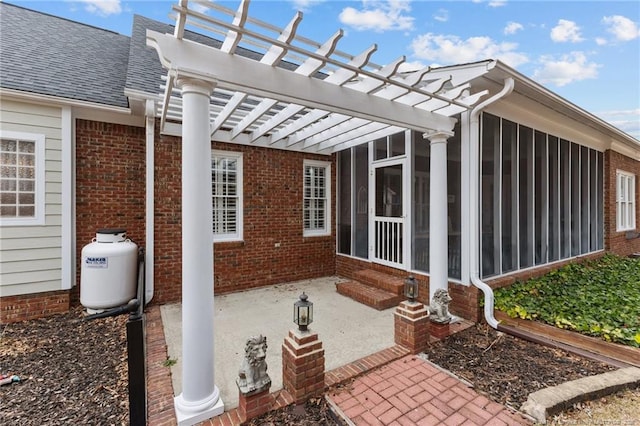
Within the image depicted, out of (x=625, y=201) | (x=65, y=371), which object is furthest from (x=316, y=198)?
(x=625, y=201)

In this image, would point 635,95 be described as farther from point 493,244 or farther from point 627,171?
point 493,244

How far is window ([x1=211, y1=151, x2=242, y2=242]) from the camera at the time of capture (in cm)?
582

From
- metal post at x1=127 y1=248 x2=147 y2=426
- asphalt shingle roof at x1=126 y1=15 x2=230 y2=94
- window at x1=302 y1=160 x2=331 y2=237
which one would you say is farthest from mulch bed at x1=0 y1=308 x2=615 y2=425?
window at x1=302 y1=160 x2=331 y2=237

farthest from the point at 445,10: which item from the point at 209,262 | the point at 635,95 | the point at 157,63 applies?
the point at 635,95

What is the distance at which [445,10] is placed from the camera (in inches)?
216

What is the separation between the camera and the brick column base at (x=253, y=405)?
2.30 meters

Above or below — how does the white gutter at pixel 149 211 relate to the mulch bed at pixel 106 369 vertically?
above

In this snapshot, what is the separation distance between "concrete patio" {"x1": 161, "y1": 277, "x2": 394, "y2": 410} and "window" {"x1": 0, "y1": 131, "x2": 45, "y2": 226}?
2.53m

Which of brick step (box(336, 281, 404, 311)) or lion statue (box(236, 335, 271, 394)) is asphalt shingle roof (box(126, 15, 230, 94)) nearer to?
lion statue (box(236, 335, 271, 394))

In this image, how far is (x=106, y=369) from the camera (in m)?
3.12

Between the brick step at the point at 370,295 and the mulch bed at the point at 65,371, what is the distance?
362 centimetres

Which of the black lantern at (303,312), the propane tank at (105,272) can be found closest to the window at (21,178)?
the propane tank at (105,272)

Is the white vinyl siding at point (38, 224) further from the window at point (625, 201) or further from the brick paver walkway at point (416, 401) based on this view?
the window at point (625, 201)

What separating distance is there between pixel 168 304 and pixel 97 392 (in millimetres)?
2538
